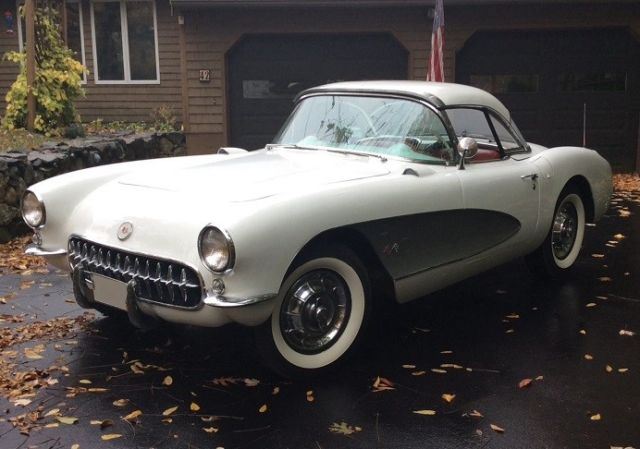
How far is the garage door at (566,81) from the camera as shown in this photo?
482 inches

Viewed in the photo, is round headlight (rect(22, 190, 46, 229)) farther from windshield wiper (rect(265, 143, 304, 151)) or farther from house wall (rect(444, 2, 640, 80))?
house wall (rect(444, 2, 640, 80))

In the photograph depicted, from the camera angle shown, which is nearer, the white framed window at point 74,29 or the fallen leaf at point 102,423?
the fallen leaf at point 102,423

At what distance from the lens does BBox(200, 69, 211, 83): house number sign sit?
1241 cm

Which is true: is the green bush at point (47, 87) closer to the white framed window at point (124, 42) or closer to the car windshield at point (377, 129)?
the white framed window at point (124, 42)

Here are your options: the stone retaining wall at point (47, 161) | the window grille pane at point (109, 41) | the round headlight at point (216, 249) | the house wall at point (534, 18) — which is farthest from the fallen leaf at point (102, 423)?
the window grille pane at point (109, 41)

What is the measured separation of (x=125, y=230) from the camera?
3.57m

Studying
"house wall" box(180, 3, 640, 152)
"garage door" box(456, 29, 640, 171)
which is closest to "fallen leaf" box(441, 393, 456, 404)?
"house wall" box(180, 3, 640, 152)

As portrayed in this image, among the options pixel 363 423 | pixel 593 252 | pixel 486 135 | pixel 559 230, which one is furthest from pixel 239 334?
pixel 593 252

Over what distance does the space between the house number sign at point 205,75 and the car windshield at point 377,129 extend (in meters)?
7.94

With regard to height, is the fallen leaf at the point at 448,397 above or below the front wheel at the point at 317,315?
below

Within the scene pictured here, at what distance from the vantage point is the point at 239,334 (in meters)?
4.15

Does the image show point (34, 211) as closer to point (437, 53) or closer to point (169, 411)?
point (169, 411)

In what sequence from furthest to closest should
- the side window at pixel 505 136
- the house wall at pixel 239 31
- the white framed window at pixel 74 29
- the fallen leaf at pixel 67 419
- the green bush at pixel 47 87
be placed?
the white framed window at pixel 74 29 → the house wall at pixel 239 31 → the green bush at pixel 47 87 → the side window at pixel 505 136 → the fallen leaf at pixel 67 419

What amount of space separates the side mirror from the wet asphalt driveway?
1.12 meters
